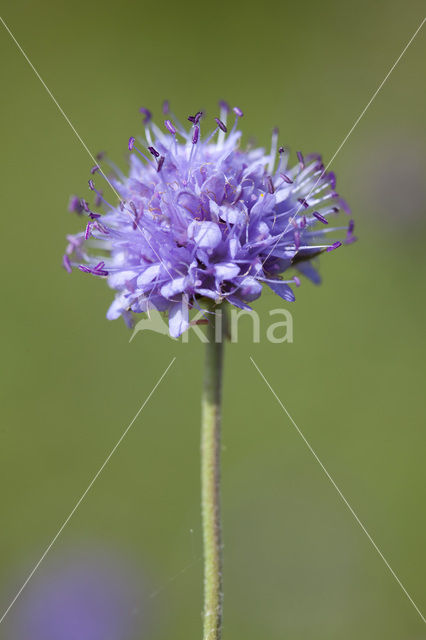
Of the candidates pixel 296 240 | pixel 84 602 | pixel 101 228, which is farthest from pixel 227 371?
pixel 296 240

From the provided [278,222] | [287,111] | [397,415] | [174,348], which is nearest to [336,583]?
[397,415]

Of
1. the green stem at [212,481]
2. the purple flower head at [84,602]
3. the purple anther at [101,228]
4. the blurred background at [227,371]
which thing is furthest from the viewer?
the blurred background at [227,371]

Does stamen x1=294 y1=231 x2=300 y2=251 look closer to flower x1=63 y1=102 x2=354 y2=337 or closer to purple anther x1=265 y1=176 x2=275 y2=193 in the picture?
flower x1=63 y1=102 x2=354 y2=337

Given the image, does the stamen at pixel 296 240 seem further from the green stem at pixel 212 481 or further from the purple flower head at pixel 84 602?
the purple flower head at pixel 84 602

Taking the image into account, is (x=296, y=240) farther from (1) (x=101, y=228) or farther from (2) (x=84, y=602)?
(2) (x=84, y=602)

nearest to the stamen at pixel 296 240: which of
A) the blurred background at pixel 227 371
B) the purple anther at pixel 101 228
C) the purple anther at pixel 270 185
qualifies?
the purple anther at pixel 270 185

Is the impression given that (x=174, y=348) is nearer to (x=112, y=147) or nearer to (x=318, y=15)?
(x=112, y=147)
